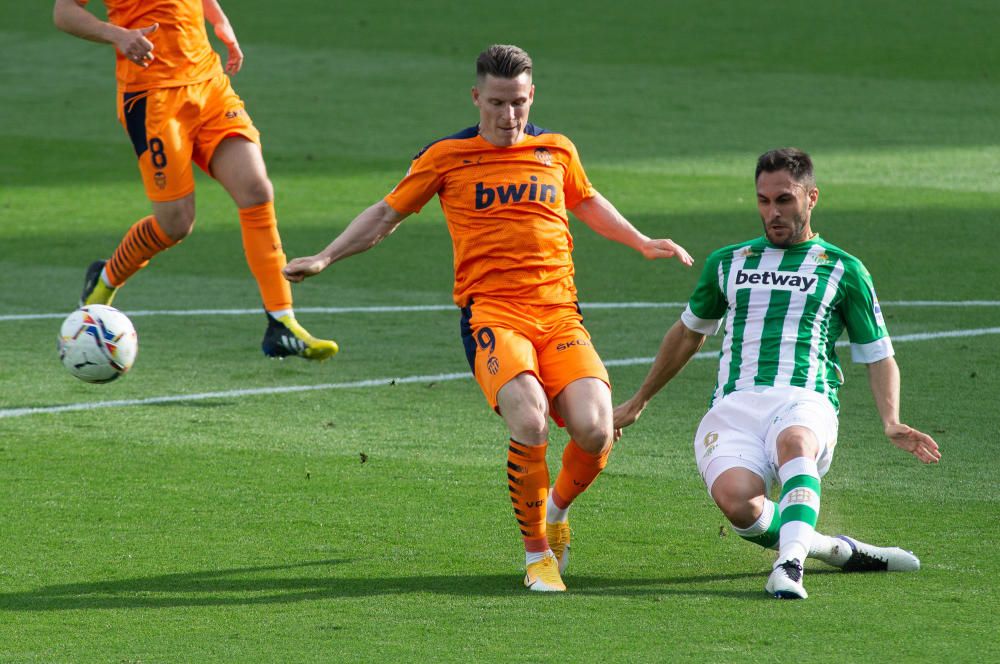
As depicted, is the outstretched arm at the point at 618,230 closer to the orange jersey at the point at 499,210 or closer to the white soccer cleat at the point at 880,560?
the orange jersey at the point at 499,210

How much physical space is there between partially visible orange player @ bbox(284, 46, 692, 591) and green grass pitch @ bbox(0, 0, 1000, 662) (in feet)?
1.24

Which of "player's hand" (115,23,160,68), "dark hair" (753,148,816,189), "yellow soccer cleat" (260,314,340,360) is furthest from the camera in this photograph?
"yellow soccer cleat" (260,314,340,360)

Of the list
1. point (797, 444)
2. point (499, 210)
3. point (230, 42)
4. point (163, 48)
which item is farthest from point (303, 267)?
point (230, 42)

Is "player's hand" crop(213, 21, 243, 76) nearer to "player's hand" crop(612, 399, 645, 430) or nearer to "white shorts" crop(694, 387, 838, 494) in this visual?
"player's hand" crop(612, 399, 645, 430)

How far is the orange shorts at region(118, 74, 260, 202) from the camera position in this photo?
27.1ft

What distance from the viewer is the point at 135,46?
7.87 meters

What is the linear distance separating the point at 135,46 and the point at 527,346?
3.22 m

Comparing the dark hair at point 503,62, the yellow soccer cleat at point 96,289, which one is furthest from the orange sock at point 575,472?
the yellow soccer cleat at point 96,289

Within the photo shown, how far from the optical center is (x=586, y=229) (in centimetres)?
1322

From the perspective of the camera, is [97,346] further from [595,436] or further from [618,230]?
[595,436]

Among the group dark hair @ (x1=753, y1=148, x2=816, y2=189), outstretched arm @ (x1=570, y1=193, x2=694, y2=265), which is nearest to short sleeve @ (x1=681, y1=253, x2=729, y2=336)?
outstretched arm @ (x1=570, y1=193, x2=694, y2=265)

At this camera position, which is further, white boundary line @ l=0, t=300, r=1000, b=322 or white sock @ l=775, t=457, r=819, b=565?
white boundary line @ l=0, t=300, r=1000, b=322

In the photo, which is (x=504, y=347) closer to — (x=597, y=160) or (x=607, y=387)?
(x=607, y=387)

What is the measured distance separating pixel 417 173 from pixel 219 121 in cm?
279
